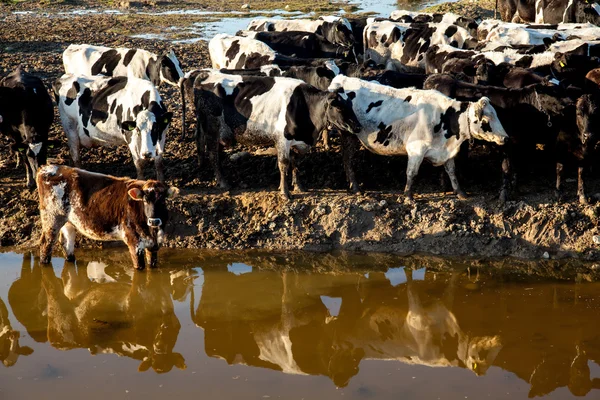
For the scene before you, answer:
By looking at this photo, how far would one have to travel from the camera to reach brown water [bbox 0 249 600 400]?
25.7 feet

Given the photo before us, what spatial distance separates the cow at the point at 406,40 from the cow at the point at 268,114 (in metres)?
5.58

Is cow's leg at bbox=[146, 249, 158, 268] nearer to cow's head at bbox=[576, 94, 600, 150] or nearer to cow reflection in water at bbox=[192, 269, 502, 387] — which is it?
cow reflection in water at bbox=[192, 269, 502, 387]

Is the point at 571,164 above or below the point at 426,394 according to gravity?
above

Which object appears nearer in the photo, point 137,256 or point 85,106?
point 137,256

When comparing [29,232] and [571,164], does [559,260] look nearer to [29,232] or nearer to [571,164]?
[571,164]

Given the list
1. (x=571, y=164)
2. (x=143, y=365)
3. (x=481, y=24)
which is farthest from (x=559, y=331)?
(x=481, y=24)

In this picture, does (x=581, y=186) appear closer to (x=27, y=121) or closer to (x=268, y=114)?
(x=268, y=114)

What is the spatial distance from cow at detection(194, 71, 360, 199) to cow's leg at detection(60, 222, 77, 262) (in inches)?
86.5

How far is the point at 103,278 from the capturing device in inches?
400

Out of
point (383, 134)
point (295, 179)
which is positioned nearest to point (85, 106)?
point (295, 179)

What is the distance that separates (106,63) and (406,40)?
5940 mm

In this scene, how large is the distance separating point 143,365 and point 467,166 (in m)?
5.66

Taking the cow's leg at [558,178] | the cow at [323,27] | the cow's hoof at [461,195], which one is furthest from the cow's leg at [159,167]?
the cow at [323,27]

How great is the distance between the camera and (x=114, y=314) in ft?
30.5
